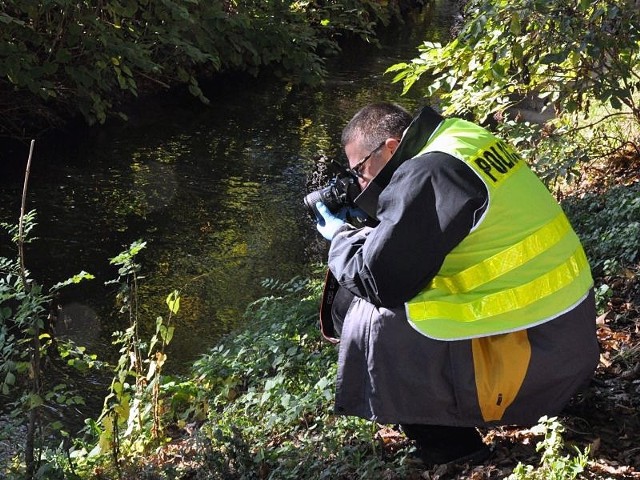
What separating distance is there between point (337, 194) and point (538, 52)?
9.56ft

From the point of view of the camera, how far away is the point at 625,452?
10.2 feet

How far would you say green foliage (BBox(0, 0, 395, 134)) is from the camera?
8945mm

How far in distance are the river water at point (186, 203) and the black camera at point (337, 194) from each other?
2624mm

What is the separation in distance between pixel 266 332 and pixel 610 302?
2.01 meters

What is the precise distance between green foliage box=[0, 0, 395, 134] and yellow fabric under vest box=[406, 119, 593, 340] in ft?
18.8

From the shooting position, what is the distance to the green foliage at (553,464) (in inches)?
105

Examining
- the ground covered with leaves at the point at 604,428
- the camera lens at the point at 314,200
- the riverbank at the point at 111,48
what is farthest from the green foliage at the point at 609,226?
the riverbank at the point at 111,48

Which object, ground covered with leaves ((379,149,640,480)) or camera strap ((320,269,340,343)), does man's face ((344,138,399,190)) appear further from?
ground covered with leaves ((379,149,640,480))

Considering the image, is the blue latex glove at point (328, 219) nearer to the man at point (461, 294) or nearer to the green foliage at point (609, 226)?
the man at point (461, 294)

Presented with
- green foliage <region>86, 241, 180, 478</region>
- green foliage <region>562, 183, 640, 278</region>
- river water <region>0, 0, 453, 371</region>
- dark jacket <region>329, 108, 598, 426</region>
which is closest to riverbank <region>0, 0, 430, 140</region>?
river water <region>0, 0, 453, 371</region>

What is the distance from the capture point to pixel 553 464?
2701 millimetres

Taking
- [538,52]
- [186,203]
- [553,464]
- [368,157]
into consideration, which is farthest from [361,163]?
[186,203]

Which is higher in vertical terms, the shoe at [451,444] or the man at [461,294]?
the man at [461,294]

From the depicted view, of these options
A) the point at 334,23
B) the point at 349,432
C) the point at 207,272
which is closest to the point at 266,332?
the point at 349,432
